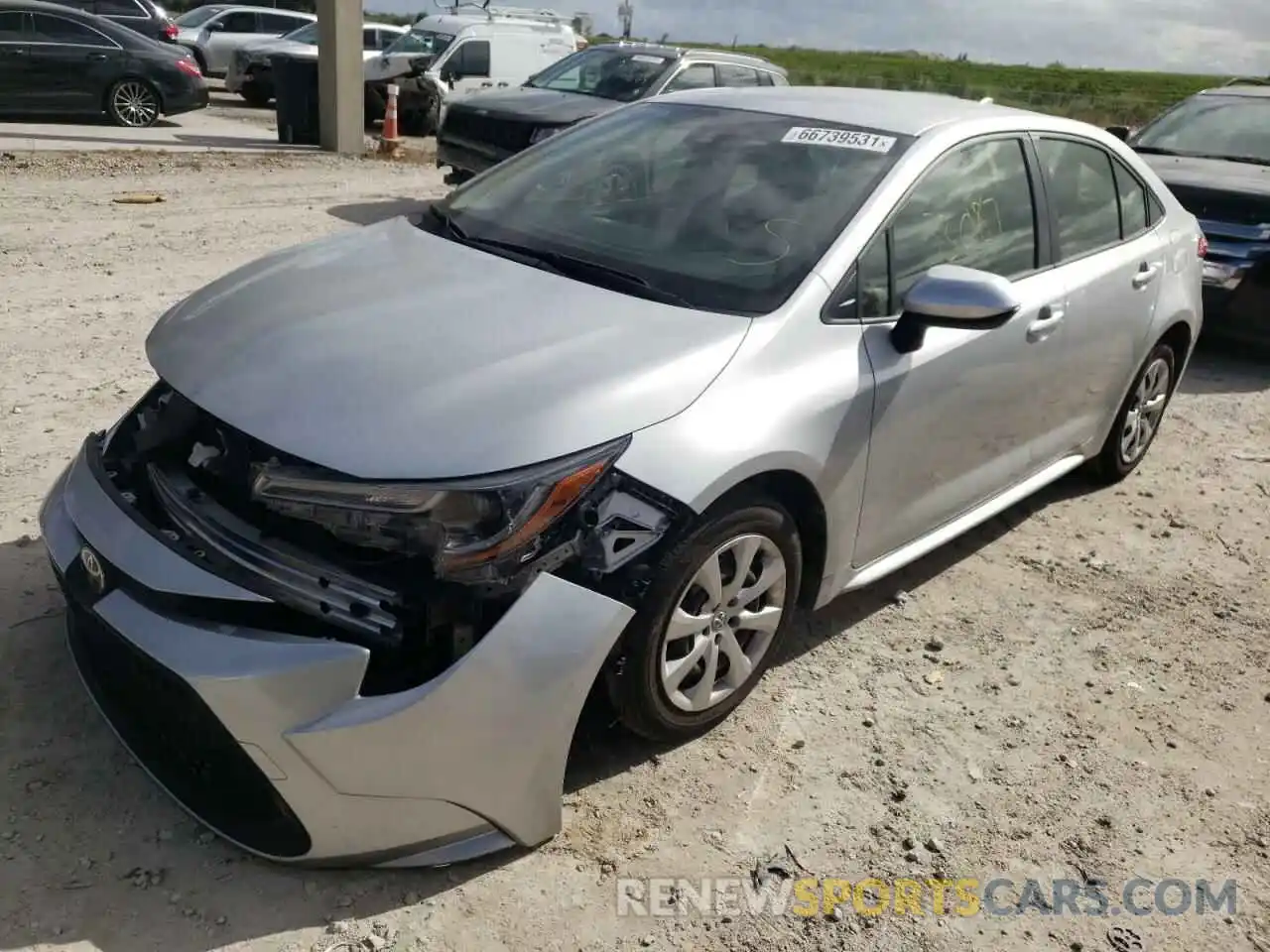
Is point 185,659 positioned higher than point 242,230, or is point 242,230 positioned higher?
point 185,659

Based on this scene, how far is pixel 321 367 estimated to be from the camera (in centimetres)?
267

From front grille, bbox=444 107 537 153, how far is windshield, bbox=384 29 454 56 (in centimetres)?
785

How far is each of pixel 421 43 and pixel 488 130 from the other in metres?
9.14

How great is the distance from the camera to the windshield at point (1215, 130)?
839 cm

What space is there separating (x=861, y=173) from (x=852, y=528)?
1082 mm

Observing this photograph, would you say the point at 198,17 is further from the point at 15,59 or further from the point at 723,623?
the point at 723,623

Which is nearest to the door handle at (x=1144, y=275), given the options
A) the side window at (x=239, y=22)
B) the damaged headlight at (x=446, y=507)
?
the damaged headlight at (x=446, y=507)

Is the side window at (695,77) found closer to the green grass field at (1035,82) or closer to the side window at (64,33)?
the side window at (64,33)

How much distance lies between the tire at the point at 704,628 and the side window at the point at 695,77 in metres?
8.34

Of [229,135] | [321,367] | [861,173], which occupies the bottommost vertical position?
[229,135]

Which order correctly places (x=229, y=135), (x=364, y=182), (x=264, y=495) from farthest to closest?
(x=229, y=135)
(x=364, y=182)
(x=264, y=495)

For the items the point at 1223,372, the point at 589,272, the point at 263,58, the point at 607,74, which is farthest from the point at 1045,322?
the point at 263,58

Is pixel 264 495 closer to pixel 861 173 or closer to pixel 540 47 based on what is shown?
pixel 861 173

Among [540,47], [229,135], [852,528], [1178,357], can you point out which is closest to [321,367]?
[852,528]
